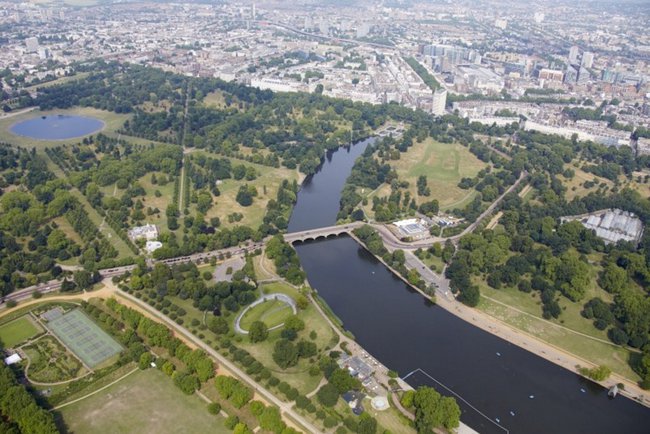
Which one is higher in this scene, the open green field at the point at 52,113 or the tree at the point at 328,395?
the open green field at the point at 52,113

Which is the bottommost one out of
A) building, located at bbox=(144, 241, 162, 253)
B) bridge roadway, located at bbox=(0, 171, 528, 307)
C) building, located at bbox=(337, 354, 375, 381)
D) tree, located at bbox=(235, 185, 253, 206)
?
building, located at bbox=(337, 354, 375, 381)

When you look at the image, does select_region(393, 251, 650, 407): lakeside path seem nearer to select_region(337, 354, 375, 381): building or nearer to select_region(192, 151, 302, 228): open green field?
select_region(337, 354, 375, 381): building

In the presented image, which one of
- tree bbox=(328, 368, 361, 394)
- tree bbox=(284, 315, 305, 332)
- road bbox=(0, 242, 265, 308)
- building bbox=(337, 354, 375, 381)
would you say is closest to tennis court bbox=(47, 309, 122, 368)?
road bbox=(0, 242, 265, 308)

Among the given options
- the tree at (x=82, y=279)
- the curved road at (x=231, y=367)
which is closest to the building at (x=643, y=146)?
the curved road at (x=231, y=367)

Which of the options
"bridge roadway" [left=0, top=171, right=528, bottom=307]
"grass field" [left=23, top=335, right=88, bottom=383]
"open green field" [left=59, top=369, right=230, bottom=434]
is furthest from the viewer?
"bridge roadway" [left=0, top=171, right=528, bottom=307]

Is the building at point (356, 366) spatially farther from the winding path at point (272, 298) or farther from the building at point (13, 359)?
the building at point (13, 359)

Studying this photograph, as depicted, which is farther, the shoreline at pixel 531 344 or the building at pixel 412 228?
the building at pixel 412 228

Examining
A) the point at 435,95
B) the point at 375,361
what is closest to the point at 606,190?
the point at 435,95
